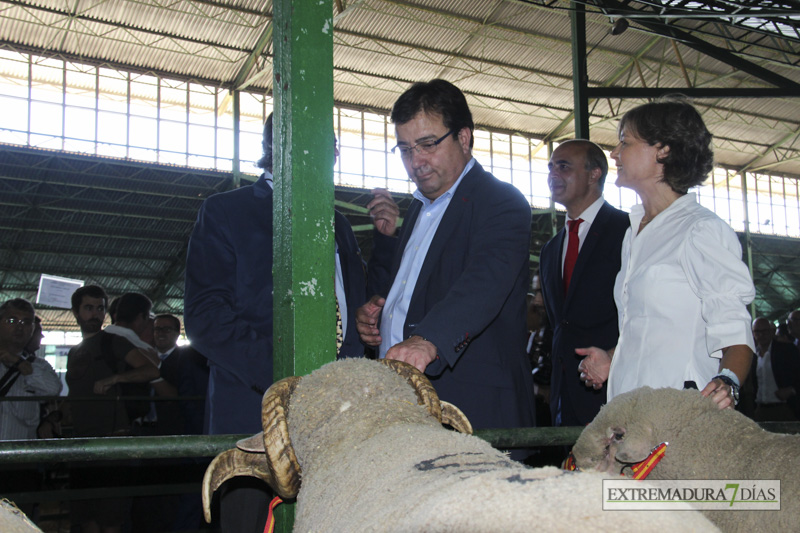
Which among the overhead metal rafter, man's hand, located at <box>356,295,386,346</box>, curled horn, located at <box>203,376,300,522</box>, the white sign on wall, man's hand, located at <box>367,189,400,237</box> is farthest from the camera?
the overhead metal rafter

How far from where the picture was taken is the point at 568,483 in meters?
0.68

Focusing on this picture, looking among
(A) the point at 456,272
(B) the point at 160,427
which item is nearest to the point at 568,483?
(A) the point at 456,272

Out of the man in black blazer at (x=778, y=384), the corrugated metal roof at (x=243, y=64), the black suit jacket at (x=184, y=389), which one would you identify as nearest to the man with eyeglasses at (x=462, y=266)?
the black suit jacket at (x=184, y=389)

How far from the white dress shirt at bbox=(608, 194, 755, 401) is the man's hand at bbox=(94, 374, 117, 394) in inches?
119

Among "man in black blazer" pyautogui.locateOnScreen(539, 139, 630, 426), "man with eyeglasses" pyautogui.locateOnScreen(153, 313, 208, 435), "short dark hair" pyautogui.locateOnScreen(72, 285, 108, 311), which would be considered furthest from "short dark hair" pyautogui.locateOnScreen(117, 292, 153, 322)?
"man in black blazer" pyautogui.locateOnScreen(539, 139, 630, 426)

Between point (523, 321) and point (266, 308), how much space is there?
712 mm

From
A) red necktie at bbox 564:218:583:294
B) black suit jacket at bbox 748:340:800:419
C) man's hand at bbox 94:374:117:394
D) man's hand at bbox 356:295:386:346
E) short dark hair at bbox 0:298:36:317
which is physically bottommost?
black suit jacket at bbox 748:340:800:419

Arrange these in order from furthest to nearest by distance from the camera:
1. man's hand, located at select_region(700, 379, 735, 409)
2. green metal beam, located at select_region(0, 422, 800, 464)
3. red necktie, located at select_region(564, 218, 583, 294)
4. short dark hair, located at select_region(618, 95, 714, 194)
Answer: red necktie, located at select_region(564, 218, 583, 294) → short dark hair, located at select_region(618, 95, 714, 194) → man's hand, located at select_region(700, 379, 735, 409) → green metal beam, located at select_region(0, 422, 800, 464)

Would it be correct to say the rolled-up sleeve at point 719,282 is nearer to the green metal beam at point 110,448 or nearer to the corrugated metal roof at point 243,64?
the green metal beam at point 110,448

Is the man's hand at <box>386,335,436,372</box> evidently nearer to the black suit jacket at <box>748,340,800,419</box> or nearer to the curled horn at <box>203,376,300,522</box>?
the curled horn at <box>203,376,300,522</box>

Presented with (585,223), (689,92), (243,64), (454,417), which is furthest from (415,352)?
(243,64)

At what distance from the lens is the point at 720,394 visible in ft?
4.97

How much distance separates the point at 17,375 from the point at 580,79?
16.3 feet

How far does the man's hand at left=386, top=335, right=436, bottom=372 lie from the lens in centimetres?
142
